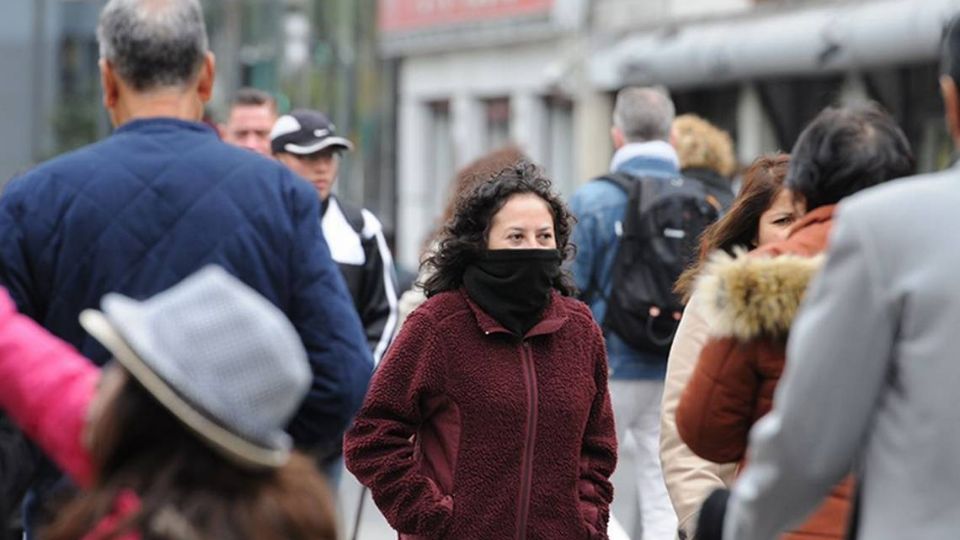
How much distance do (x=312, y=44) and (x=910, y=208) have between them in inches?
1408

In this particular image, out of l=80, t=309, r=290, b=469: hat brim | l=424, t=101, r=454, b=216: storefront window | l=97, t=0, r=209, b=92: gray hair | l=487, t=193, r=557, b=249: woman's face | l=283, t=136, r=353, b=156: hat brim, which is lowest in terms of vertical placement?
l=424, t=101, r=454, b=216: storefront window

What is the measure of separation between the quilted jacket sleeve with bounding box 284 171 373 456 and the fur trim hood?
73 centimetres

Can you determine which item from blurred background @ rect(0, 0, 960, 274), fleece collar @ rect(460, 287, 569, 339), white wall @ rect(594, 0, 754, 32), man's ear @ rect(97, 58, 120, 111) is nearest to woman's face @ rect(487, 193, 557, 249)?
fleece collar @ rect(460, 287, 569, 339)

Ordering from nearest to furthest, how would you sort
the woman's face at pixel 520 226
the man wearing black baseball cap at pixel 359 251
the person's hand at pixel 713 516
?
the person's hand at pixel 713 516 < the woman's face at pixel 520 226 < the man wearing black baseball cap at pixel 359 251

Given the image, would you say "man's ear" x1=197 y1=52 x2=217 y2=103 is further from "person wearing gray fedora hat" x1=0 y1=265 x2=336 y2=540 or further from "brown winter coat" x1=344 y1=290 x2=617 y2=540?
"person wearing gray fedora hat" x1=0 y1=265 x2=336 y2=540

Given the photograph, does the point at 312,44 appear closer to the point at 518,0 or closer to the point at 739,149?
the point at 518,0

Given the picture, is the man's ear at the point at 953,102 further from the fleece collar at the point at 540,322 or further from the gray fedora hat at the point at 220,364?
the fleece collar at the point at 540,322

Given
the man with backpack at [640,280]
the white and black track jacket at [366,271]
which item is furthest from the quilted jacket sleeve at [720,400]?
the man with backpack at [640,280]

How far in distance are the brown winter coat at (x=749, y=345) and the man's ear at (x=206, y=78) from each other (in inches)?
41.7

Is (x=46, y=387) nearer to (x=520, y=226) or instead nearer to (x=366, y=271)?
(x=520, y=226)

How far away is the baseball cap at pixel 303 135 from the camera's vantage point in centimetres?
910

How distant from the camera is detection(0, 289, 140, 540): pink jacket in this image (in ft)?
11.8

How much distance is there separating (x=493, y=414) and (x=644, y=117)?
13.2ft

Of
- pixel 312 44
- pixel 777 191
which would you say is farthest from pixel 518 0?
pixel 777 191
